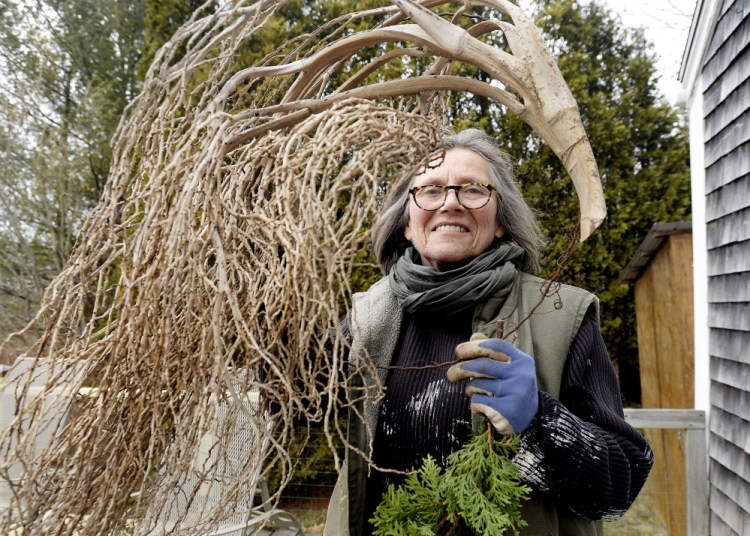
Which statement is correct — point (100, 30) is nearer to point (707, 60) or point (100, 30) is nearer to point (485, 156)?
point (707, 60)

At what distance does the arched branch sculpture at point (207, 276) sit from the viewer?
0.90 meters

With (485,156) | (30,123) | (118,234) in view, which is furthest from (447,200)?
(30,123)

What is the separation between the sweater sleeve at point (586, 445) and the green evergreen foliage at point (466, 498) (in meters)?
0.07

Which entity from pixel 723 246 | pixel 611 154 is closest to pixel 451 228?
pixel 723 246

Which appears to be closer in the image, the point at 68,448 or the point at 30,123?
the point at 68,448

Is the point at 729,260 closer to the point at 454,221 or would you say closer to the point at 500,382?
the point at 454,221

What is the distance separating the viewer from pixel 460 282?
1407 mm

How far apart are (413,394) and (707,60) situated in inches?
133

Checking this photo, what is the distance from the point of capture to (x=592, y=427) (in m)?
1.26

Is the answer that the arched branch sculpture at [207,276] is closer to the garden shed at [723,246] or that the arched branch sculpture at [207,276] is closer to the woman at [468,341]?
the woman at [468,341]

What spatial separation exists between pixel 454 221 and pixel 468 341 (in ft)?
1.00

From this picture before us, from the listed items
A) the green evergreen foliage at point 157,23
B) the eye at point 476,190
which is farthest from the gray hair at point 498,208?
the green evergreen foliage at point 157,23

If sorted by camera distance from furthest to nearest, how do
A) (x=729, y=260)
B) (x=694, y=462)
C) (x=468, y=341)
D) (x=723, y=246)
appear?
(x=694, y=462), (x=723, y=246), (x=729, y=260), (x=468, y=341)

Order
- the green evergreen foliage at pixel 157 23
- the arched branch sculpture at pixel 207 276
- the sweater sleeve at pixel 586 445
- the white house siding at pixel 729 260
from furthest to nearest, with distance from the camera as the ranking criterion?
the green evergreen foliage at pixel 157 23, the white house siding at pixel 729 260, the sweater sleeve at pixel 586 445, the arched branch sculpture at pixel 207 276
